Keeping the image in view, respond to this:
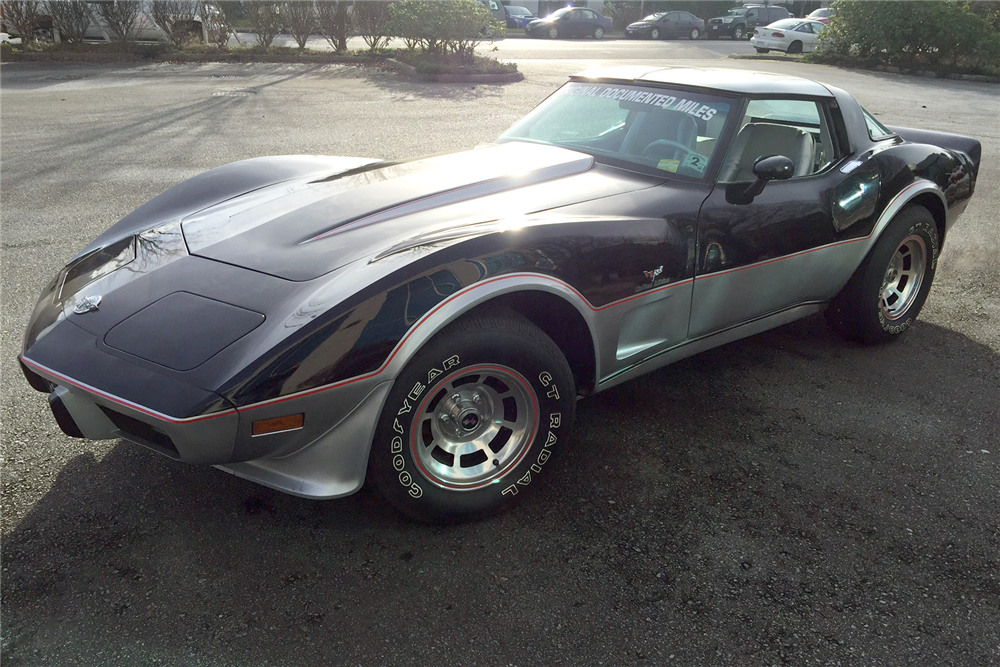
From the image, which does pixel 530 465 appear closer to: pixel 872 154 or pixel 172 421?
pixel 172 421

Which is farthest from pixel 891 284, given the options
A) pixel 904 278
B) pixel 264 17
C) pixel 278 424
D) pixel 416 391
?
pixel 264 17

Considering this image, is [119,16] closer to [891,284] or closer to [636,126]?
[636,126]

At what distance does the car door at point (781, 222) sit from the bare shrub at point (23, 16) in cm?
1789

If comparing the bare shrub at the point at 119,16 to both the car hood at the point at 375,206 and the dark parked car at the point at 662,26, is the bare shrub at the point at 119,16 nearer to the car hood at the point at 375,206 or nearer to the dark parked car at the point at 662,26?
the car hood at the point at 375,206

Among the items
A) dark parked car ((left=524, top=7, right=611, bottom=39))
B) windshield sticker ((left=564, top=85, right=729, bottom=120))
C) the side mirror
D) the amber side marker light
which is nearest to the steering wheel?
windshield sticker ((left=564, top=85, right=729, bottom=120))

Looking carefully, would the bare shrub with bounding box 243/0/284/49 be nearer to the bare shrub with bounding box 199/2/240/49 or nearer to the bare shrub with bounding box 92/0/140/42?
the bare shrub with bounding box 199/2/240/49

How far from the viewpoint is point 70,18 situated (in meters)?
16.5

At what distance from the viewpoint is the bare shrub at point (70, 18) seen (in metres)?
16.3

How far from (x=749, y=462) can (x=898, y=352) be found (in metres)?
1.63

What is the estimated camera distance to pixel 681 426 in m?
3.24

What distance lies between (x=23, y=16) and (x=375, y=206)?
1786 cm

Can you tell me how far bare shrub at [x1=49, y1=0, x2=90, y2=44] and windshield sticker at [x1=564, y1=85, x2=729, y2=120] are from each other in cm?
1669

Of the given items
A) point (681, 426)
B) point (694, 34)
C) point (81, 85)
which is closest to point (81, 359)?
point (681, 426)

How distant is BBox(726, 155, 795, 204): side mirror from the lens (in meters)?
3.13
